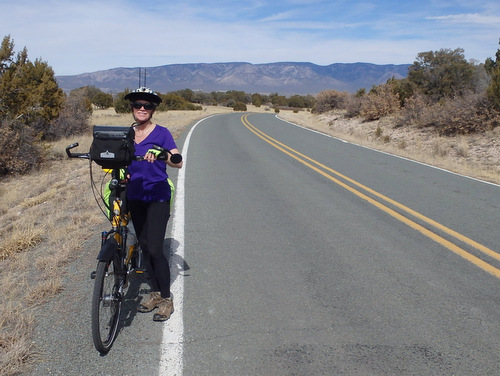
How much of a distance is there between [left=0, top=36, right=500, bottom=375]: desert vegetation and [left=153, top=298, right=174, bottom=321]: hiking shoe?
37.8 inches

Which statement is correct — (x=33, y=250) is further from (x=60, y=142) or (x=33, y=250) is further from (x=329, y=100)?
(x=329, y=100)

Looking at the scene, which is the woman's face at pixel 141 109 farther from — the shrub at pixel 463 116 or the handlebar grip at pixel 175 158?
the shrub at pixel 463 116

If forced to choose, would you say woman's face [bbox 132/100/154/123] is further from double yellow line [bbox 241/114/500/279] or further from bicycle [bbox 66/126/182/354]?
double yellow line [bbox 241/114/500/279]

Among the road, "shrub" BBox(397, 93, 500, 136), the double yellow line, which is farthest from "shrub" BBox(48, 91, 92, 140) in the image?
"shrub" BBox(397, 93, 500, 136)

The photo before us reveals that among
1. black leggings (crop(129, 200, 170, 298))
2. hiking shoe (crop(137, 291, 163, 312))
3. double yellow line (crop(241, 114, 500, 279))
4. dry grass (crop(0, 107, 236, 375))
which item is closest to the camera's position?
dry grass (crop(0, 107, 236, 375))

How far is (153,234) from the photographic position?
355 cm

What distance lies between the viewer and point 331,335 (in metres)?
3.44

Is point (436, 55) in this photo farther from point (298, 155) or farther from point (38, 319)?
point (38, 319)

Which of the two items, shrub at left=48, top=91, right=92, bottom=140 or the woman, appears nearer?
the woman

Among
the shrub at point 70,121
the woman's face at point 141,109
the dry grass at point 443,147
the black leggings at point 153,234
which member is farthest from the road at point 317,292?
the shrub at point 70,121

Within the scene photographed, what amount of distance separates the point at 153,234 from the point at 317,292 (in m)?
1.72

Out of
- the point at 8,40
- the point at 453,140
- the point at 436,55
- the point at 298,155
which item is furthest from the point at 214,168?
the point at 436,55

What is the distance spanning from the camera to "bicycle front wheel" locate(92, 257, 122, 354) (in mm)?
2949

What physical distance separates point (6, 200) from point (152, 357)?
26.0 feet
